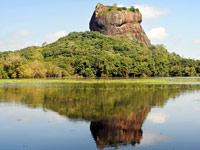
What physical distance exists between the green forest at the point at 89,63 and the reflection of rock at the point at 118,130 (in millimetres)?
78468

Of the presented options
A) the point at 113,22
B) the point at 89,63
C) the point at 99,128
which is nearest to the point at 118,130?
the point at 99,128

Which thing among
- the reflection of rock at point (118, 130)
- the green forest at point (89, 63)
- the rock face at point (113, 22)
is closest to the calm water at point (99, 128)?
the reflection of rock at point (118, 130)

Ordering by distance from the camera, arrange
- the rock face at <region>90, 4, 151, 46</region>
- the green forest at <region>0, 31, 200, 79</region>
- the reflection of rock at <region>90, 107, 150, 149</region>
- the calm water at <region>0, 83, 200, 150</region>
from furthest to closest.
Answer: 1. the rock face at <region>90, 4, 151, 46</region>
2. the green forest at <region>0, 31, 200, 79</region>
3. the reflection of rock at <region>90, 107, 150, 149</region>
4. the calm water at <region>0, 83, 200, 150</region>

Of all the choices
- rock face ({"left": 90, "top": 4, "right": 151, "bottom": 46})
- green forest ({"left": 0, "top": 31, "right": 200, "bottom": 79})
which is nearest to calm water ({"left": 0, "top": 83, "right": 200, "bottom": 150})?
green forest ({"left": 0, "top": 31, "right": 200, "bottom": 79})

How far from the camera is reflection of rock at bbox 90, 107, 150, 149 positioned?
1188 cm

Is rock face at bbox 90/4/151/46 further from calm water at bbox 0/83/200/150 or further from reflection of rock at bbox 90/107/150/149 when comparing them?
reflection of rock at bbox 90/107/150/149

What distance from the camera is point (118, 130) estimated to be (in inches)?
537

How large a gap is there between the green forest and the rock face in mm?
27112

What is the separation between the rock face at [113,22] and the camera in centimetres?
18925

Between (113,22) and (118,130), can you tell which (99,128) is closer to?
(118,130)

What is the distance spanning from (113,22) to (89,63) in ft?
255

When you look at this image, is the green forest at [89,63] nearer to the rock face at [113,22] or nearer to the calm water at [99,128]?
the rock face at [113,22]

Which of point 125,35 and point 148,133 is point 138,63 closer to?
point 125,35

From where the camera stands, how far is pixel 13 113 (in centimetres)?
1894
